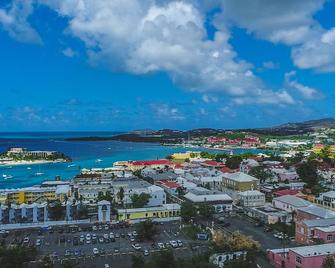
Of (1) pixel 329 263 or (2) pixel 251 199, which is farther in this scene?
(2) pixel 251 199

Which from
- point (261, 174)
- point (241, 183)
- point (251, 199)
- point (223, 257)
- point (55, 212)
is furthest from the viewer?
point (261, 174)

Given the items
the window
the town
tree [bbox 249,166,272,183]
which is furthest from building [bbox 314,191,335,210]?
tree [bbox 249,166,272,183]

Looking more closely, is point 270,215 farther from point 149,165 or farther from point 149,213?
point 149,165

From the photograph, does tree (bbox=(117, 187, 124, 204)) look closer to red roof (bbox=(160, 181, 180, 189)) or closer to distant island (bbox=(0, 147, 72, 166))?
red roof (bbox=(160, 181, 180, 189))

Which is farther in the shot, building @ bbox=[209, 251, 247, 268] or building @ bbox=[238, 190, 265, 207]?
building @ bbox=[238, 190, 265, 207]

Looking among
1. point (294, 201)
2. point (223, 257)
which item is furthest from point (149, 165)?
point (223, 257)

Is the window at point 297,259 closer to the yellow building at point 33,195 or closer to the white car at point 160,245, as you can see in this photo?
the white car at point 160,245

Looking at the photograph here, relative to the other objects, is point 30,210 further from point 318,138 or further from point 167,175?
point 318,138
